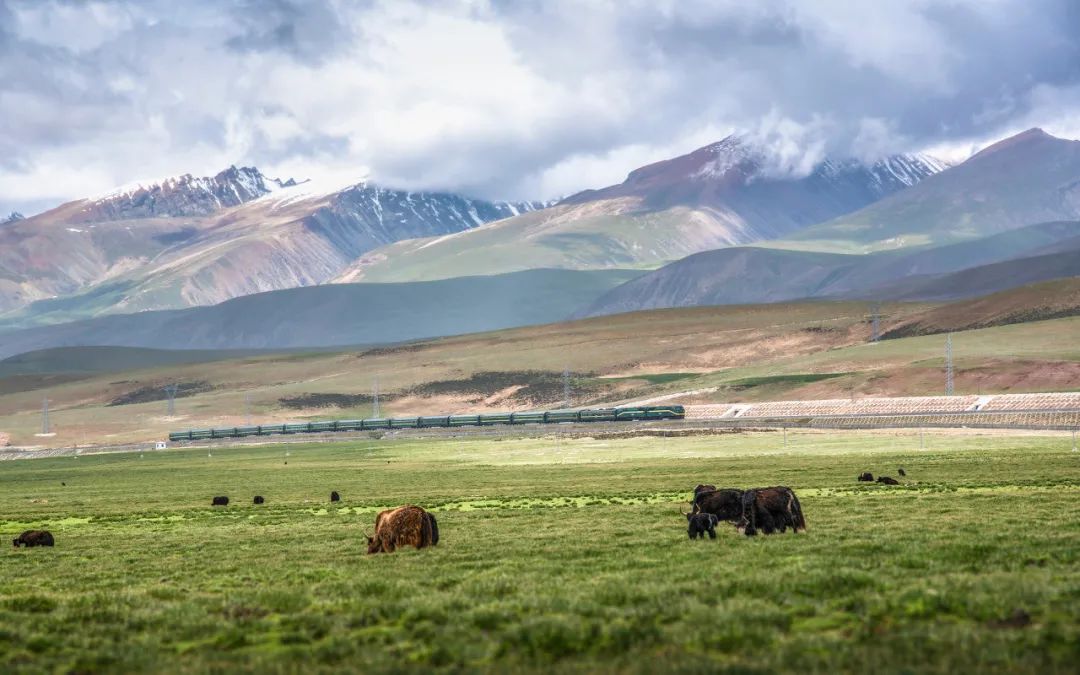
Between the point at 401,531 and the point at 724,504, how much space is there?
774cm

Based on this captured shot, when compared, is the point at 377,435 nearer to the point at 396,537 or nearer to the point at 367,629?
the point at 396,537

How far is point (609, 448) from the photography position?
109125 millimetres

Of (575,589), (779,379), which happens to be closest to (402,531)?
(575,589)

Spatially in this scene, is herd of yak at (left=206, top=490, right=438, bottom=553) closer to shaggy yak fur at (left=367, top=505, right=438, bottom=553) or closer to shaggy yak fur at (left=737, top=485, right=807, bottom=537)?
shaggy yak fur at (left=367, top=505, right=438, bottom=553)

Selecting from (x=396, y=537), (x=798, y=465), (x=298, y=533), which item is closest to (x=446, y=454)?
(x=798, y=465)

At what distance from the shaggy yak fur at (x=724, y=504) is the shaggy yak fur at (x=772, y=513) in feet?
3.06

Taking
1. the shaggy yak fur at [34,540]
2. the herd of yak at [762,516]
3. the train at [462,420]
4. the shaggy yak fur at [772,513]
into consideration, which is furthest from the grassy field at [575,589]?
the train at [462,420]

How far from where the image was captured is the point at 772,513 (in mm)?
27188

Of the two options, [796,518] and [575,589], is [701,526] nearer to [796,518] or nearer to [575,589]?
[796,518]

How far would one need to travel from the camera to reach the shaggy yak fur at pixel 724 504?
28516 mm

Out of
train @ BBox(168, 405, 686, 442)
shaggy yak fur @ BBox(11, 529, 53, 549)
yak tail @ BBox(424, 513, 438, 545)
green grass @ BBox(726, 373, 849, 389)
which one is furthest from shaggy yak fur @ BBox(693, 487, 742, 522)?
green grass @ BBox(726, 373, 849, 389)

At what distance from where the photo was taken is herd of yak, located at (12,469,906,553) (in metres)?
27.1

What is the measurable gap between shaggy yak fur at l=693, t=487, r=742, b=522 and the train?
119 m

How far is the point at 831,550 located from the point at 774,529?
4594 mm
